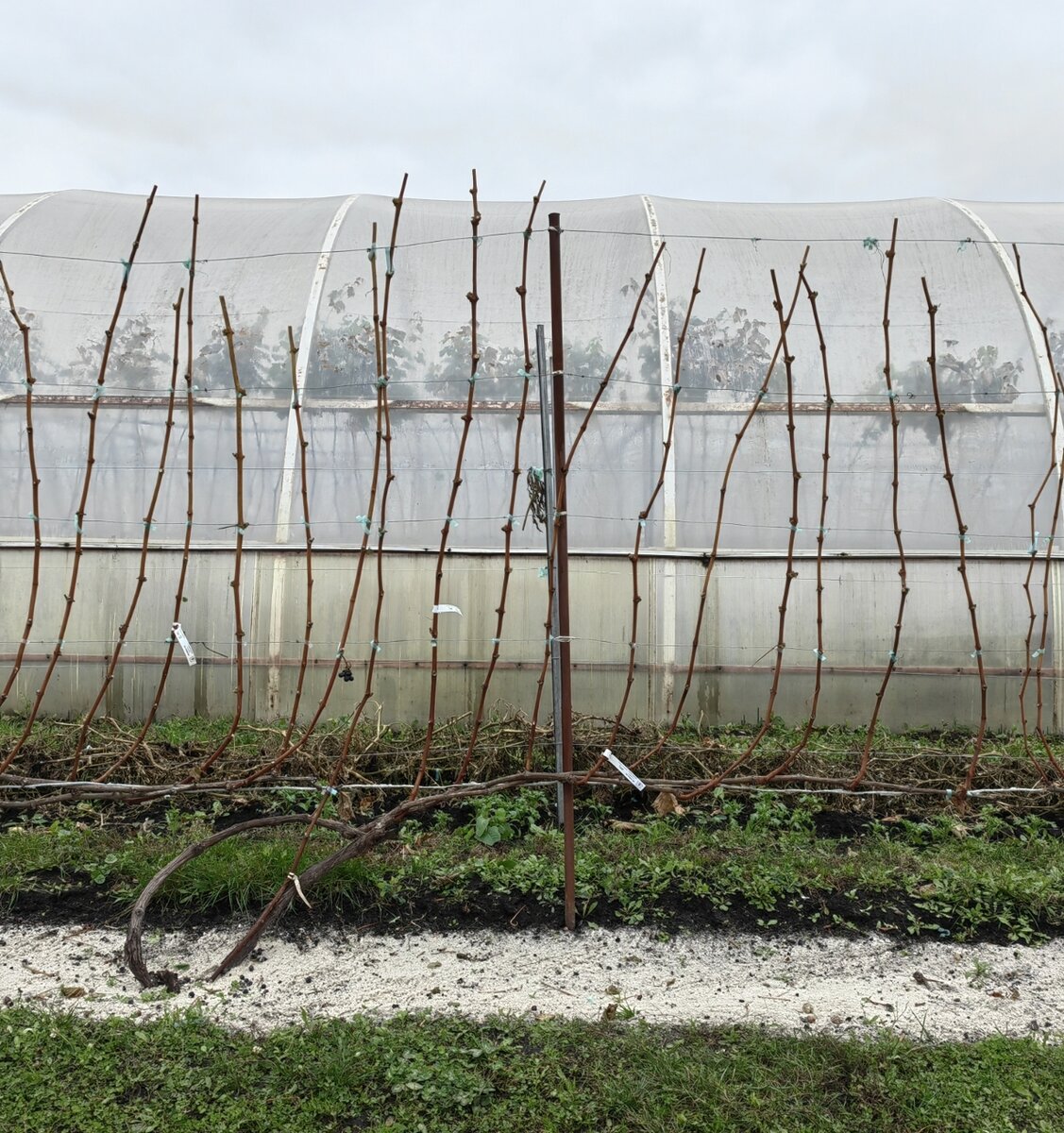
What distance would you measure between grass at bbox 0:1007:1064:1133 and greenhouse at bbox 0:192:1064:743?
10.6 ft

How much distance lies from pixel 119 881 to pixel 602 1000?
2.18m

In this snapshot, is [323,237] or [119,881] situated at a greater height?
[323,237]

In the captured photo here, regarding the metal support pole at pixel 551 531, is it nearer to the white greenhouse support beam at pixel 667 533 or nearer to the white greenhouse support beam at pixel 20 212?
the white greenhouse support beam at pixel 667 533

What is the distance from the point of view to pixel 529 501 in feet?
19.1

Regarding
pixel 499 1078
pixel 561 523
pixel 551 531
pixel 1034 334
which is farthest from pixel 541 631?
pixel 1034 334

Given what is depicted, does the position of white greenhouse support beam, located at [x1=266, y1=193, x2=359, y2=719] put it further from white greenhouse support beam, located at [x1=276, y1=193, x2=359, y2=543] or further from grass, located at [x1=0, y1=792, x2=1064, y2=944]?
grass, located at [x1=0, y1=792, x2=1064, y2=944]

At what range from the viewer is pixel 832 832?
4.41 m

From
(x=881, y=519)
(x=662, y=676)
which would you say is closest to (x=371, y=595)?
(x=662, y=676)

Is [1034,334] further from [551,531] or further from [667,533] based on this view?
[551,531]

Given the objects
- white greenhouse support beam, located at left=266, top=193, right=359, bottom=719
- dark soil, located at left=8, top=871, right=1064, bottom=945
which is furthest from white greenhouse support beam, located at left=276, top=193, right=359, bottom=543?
dark soil, located at left=8, top=871, right=1064, bottom=945

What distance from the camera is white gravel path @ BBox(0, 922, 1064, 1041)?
9.71 feet

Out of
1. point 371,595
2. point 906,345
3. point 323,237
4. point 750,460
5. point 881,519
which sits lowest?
point 371,595

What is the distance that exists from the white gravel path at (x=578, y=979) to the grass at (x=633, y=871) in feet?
0.49

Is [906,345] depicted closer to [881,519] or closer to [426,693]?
A: [881,519]
